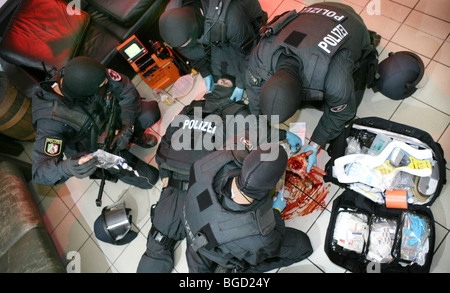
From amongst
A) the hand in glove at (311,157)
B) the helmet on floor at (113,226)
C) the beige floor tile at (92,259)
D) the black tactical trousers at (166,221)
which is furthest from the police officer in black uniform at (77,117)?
the hand in glove at (311,157)

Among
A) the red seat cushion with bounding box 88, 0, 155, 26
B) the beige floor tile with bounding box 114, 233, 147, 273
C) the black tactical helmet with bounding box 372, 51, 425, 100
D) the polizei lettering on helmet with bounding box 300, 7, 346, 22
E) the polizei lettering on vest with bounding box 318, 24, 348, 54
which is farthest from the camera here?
the red seat cushion with bounding box 88, 0, 155, 26

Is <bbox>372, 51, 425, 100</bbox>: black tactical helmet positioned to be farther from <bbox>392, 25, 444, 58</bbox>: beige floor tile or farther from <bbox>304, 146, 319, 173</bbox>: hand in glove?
<bbox>304, 146, 319, 173</bbox>: hand in glove

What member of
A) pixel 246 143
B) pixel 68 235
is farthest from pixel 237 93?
pixel 68 235

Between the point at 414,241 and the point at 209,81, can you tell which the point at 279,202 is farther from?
the point at 209,81

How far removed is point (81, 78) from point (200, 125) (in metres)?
1.07

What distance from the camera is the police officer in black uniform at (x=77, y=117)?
246 cm

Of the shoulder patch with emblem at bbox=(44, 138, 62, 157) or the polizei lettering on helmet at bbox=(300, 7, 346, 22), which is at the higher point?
the polizei lettering on helmet at bbox=(300, 7, 346, 22)

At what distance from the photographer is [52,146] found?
2.66 metres

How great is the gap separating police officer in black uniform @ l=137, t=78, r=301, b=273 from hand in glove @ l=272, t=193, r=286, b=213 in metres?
0.53

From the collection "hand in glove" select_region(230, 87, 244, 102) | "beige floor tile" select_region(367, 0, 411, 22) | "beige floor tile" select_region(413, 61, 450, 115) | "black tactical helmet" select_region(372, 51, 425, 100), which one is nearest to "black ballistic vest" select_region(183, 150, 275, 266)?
"hand in glove" select_region(230, 87, 244, 102)

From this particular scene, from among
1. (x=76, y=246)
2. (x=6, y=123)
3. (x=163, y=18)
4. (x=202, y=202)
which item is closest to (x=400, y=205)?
(x=202, y=202)

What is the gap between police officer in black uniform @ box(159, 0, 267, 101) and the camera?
8.13 feet

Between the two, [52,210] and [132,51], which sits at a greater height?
[132,51]
